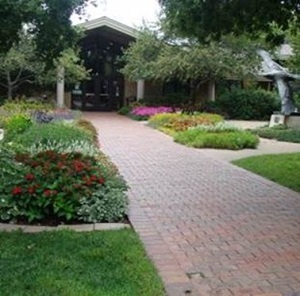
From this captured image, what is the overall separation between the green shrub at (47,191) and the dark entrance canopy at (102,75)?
29902 mm

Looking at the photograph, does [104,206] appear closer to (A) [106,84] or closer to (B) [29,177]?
(B) [29,177]

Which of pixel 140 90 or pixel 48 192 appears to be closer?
pixel 48 192

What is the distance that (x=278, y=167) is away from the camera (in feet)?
38.8

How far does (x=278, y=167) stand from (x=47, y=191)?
6.56m

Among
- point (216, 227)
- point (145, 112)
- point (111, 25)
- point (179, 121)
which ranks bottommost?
point (216, 227)

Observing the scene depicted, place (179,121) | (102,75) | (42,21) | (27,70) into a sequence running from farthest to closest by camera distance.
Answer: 1. (102,75)
2. (27,70)
3. (179,121)
4. (42,21)

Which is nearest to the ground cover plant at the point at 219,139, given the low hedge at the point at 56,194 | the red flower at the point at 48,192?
the low hedge at the point at 56,194

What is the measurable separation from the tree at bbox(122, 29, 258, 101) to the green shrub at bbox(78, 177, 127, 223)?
2081 cm

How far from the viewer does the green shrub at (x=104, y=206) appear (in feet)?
22.4

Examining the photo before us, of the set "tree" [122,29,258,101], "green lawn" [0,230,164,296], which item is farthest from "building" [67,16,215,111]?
"green lawn" [0,230,164,296]

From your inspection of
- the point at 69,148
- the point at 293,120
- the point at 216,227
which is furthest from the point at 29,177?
the point at 293,120

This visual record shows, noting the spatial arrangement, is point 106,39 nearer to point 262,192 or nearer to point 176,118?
point 176,118

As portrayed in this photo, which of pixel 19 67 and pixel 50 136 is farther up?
pixel 19 67

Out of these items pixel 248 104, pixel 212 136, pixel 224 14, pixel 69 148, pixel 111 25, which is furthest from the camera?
pixel 111 25
